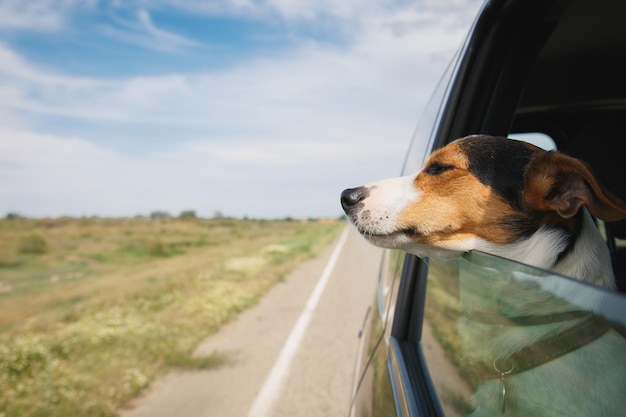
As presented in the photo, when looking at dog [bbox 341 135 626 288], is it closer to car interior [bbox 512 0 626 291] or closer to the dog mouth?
the dog mouth

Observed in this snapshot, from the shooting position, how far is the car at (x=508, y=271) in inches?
35.0

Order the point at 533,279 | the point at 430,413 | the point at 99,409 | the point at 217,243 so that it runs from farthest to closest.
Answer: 1. the point at 217,243
2. the point at 99,409
3. the point at 430,413
4. the point at 533,279

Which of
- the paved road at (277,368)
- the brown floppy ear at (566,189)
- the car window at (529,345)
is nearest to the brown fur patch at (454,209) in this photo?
the brown floppy ear at (566,189)

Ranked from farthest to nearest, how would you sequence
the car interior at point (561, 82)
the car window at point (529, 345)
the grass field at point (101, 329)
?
1. the grass field at point (101, 329)
2. the car interior at point (561, 82)
3. the car window at point (529, 345)

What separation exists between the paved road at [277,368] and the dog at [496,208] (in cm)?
86

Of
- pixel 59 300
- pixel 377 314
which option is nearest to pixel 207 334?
pixel 377 314

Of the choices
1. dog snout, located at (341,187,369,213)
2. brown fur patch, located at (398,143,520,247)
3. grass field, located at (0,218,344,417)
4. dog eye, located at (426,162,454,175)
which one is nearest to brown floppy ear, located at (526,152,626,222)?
brown fur patch, located at (398,143,520,247)

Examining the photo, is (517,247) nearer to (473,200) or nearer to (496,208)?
(496,208)

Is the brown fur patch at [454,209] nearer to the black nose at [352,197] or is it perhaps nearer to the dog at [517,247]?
the dog at [517,247]

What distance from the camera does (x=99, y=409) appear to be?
181 inches

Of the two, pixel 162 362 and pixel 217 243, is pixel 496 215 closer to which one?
pixel 162 362

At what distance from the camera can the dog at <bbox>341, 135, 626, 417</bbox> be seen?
0.84m

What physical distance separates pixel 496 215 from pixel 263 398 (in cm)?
366

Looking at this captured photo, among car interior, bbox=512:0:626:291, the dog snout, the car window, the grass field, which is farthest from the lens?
the grass field
